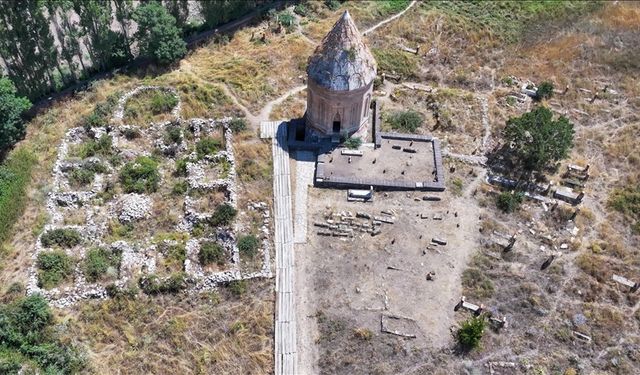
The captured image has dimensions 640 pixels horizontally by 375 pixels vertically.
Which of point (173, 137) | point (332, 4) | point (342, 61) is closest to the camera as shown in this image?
point (342, 61)

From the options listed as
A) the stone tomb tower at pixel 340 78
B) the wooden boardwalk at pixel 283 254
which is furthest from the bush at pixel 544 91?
the wooden boardwalk at pixel 283 254

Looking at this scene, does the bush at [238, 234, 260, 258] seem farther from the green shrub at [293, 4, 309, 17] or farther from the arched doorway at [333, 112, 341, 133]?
the green shrub at [293, 4, 309, 17]

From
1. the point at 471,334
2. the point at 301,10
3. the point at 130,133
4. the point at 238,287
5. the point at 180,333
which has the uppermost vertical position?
the point at 301,10

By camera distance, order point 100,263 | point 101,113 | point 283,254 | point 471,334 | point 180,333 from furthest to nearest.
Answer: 1. point 101,113
2. point 283,254
3. point 100,263
4. point 180,333
5. point 471,334

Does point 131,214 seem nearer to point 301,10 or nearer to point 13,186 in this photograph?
point 13,186

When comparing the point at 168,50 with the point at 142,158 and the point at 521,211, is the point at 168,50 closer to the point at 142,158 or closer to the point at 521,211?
the point at 142,158

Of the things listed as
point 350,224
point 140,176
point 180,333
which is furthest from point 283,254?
point 140,176
